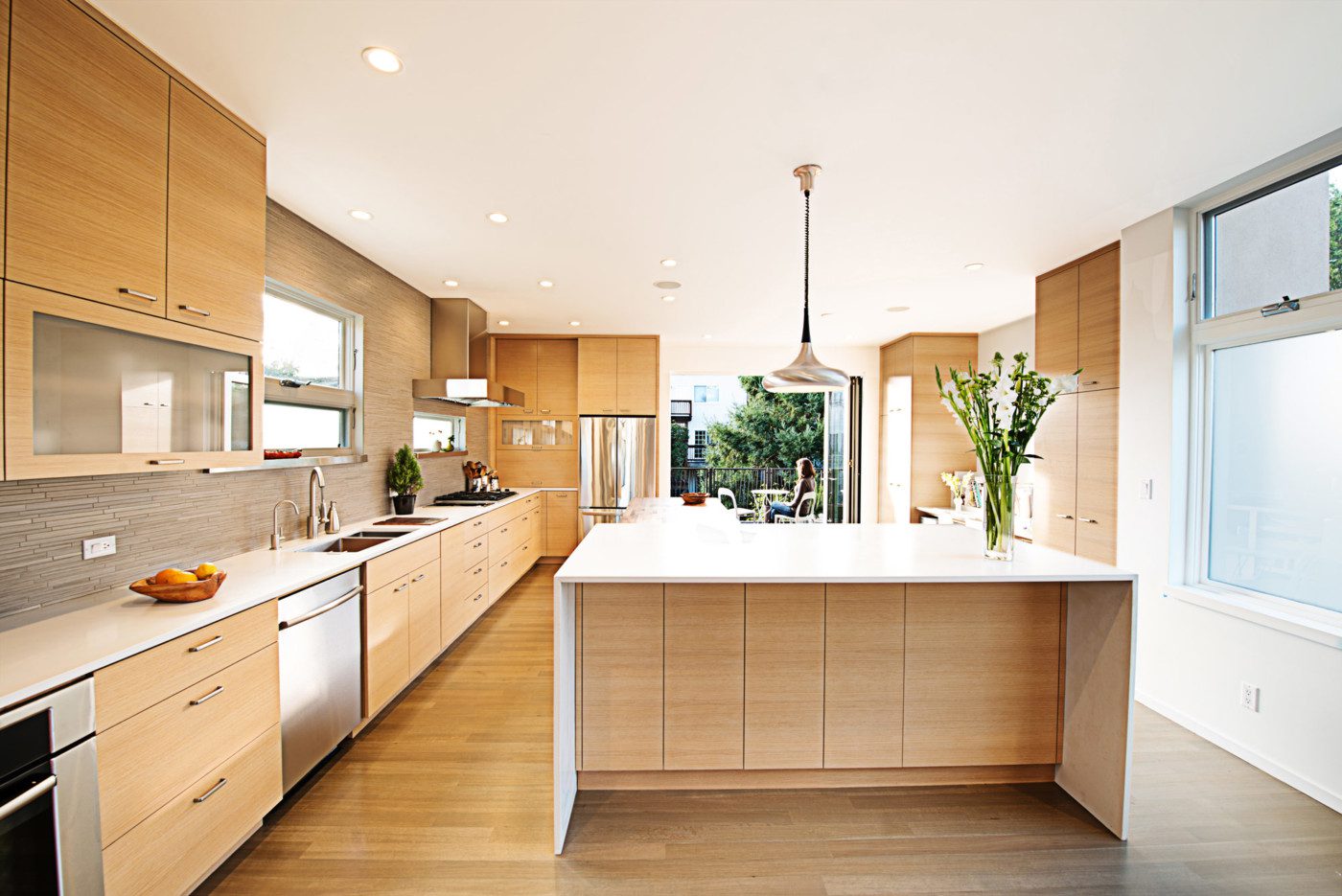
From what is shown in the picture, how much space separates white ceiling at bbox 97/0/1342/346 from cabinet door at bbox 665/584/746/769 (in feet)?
5.85

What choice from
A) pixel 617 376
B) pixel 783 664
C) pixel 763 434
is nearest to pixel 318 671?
pixel 783 664

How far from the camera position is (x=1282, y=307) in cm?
238

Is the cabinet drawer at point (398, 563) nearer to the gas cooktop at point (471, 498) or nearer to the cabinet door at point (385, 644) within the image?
the cabinet door at point (385, 644)

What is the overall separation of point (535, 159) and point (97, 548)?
2.14m

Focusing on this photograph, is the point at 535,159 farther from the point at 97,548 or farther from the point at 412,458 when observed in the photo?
the point at 412,458

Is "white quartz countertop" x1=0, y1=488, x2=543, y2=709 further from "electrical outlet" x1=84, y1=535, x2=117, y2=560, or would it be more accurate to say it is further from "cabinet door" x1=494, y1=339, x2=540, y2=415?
"cabinet door" x1=494, y1=339, x2=540, y2=415

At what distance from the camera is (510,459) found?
254 inches

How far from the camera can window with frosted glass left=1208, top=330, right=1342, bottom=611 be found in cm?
228

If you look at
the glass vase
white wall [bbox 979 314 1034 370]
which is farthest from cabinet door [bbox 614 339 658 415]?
the glass vase

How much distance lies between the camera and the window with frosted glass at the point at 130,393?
4.84ft

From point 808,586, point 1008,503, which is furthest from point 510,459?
point 1008,503

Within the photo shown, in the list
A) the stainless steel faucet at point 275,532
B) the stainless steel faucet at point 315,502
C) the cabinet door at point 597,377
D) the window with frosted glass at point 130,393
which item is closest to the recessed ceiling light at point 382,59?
the window with frosted glass at point 130,393

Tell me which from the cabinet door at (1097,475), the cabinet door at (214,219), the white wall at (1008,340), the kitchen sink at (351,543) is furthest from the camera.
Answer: the white wall at (1008,340)

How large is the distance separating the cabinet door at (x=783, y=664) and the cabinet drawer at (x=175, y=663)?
1.69 metres
